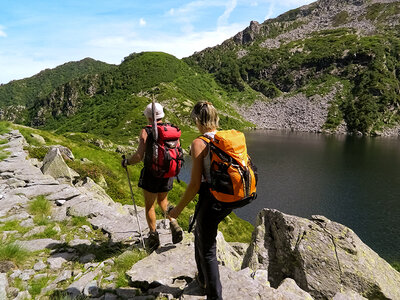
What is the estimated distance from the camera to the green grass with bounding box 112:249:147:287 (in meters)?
5.92

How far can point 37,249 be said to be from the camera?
286 inches

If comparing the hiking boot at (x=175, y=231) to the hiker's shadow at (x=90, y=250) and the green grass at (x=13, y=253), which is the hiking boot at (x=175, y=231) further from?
the green grass at (x=13, y=253)

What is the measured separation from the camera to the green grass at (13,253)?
634 centimetres

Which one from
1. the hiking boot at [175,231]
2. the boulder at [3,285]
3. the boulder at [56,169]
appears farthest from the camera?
the boulder at [56,169]

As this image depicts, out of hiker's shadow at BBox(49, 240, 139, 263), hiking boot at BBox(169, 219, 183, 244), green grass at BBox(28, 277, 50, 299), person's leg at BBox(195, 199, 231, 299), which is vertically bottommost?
hiker's shadow at BBox(49, 240, 139, 263)

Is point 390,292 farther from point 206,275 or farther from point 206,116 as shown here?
point 206,116

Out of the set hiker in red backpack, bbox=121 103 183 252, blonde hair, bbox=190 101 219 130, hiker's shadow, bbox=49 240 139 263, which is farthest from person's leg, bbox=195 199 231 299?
hiker's shadow, bbox=49 240 139 263

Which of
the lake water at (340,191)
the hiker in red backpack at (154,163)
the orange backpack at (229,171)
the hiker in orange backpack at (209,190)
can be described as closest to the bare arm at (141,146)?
the hiker in red backpack at (154,163)

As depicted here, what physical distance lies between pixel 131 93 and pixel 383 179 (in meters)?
171

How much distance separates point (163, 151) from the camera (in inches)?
247

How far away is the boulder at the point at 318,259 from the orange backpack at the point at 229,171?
641cm

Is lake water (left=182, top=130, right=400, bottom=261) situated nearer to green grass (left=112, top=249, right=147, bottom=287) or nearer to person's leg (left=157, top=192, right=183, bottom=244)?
person's leg (left=157, top=192, right=183, bottom=244)

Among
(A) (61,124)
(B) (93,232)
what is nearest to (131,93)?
(A) (61,124)

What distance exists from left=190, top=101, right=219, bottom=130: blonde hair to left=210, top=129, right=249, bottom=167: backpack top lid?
37cm
